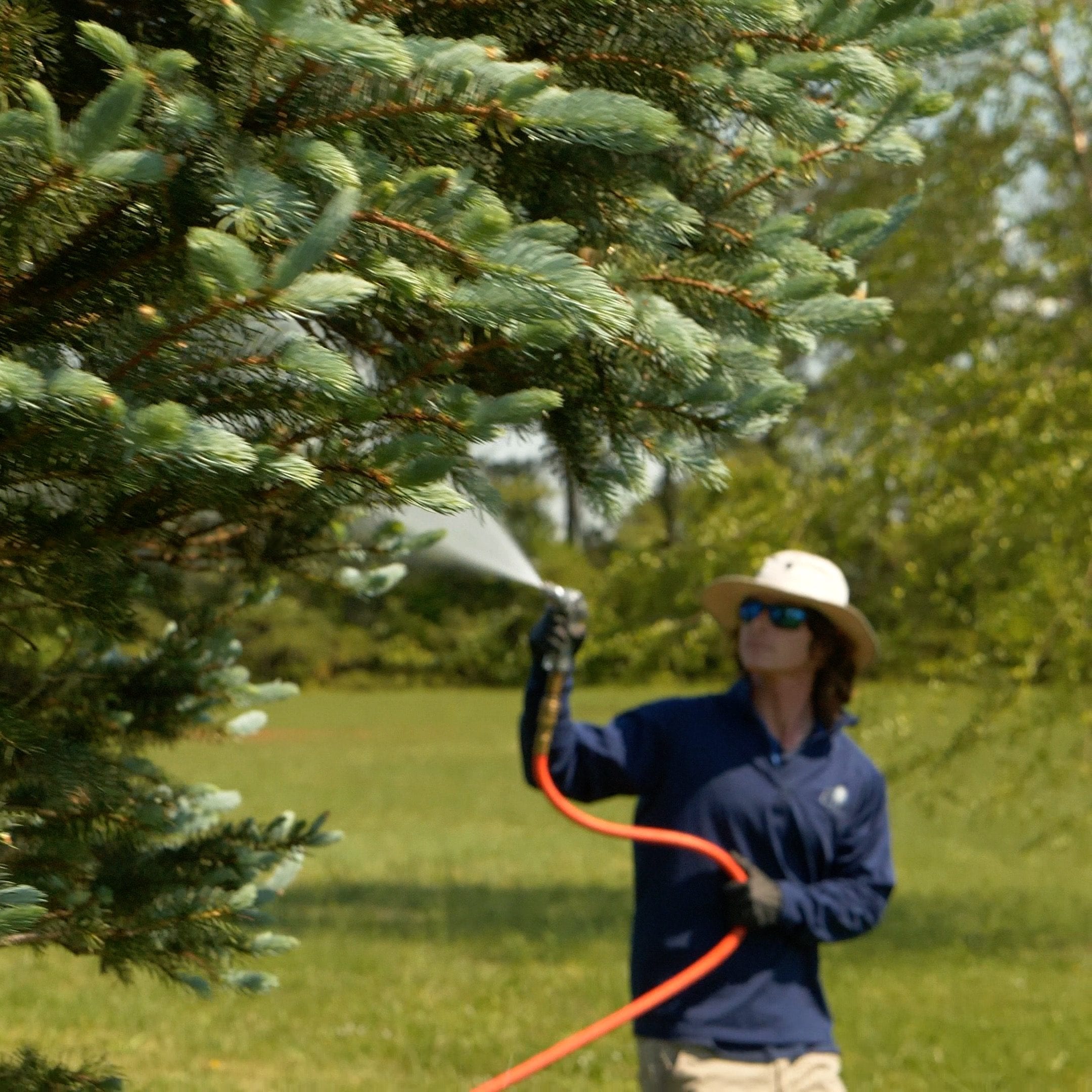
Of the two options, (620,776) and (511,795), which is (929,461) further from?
(511,795)

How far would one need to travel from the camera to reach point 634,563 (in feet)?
31.3

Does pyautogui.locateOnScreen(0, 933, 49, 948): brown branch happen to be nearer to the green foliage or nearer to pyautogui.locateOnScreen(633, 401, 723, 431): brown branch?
the green foliage

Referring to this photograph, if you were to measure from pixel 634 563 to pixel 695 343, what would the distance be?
24.0 ft

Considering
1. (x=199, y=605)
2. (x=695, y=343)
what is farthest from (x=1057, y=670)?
(x=695, y=343)

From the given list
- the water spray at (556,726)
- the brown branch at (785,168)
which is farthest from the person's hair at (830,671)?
the brown branch at (785,168)

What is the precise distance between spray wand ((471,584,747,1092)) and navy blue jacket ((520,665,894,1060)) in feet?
0.15

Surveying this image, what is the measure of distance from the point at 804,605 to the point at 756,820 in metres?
0.65

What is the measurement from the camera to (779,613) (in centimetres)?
453

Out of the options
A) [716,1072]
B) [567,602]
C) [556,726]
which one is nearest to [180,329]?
[567,602]

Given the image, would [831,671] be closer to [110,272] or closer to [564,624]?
[564,624]

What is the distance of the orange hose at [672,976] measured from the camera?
393cm

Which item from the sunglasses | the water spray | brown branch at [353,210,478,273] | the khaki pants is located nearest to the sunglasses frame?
the sunglasses

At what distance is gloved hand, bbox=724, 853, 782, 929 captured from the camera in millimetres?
4027

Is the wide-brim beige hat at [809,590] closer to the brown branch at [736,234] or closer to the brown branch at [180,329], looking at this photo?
the brown branch at [736,234]
